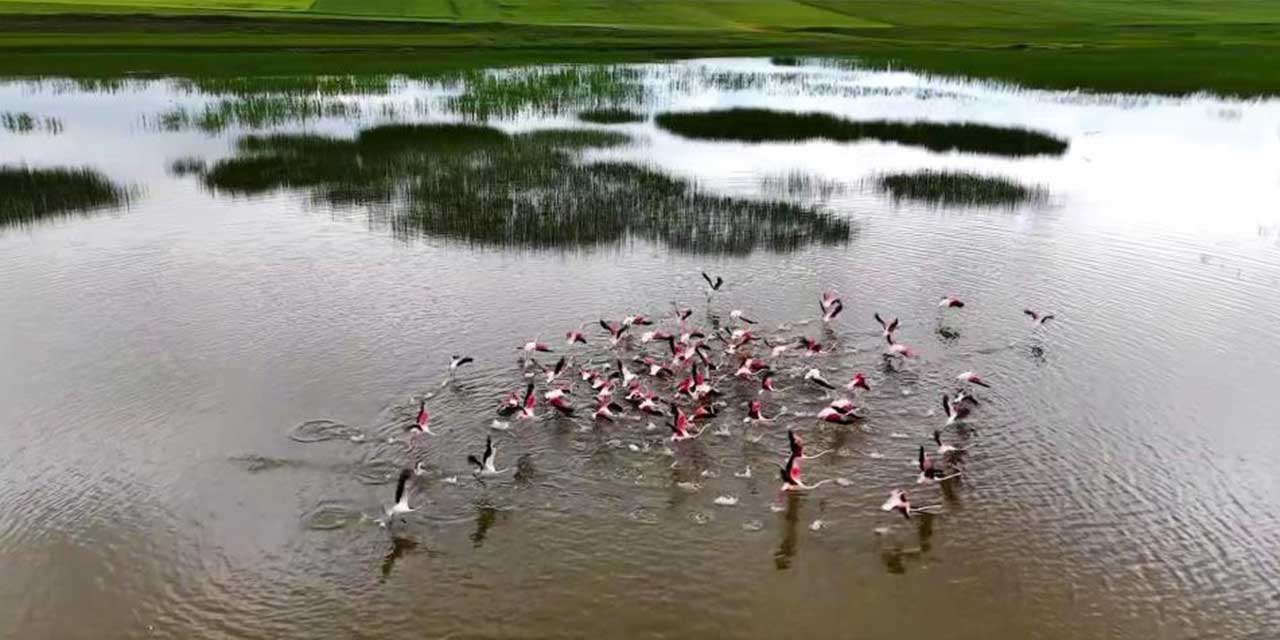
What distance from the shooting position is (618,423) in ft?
38.7

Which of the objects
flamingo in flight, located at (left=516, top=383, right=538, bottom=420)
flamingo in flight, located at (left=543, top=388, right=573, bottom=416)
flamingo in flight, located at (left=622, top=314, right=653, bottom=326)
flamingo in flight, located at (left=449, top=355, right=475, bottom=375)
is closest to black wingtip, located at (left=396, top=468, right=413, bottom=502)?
flamingo in flight, located at (left=516, top=383, right=538, bottom=420)

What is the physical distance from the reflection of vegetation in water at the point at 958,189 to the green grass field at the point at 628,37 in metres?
20.4

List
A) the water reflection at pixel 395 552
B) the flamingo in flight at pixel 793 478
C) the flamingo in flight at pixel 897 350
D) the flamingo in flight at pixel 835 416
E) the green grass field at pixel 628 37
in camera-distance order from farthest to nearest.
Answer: the green grass field at pixel 628 37 < the flamingo in flight at pixel 897 350 < the flamingo in flight at pixel 835 416 < the flamingo in flight at pixel 793 478 < the water reflection at pixel 395 552

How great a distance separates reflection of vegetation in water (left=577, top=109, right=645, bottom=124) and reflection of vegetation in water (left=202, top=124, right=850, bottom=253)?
320 centimetres

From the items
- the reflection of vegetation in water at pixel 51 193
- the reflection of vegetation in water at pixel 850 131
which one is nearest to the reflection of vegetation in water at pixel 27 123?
the reflection of vegetation in water at pixel 51 193

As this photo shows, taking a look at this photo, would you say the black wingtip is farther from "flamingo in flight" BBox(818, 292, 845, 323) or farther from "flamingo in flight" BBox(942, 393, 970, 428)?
"flamingo in flight" BBox(818, 292, 845, 323)

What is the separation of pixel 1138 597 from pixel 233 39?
2167 inches

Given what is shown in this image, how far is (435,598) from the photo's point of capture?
28.3ft

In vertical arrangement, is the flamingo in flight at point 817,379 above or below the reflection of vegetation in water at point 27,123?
below

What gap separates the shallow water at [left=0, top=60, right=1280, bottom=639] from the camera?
8.70m

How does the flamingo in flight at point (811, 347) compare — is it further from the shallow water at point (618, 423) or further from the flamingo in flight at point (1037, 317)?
the flamingo in flight at point (1037, 317)

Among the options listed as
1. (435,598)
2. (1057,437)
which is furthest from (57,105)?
(1057,437)

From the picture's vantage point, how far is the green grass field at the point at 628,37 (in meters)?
45.8

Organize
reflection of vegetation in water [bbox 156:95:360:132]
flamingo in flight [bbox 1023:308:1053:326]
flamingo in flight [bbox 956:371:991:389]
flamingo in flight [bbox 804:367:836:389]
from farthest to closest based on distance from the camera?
reflection of vegetation in water [bbox 156:95:360:132], flamingo in flight [bbox 1023:308:1053:326], flamingo in flight [bbox 804:367:836:389], flamingo in flight [bbox 956:371:991:389]
